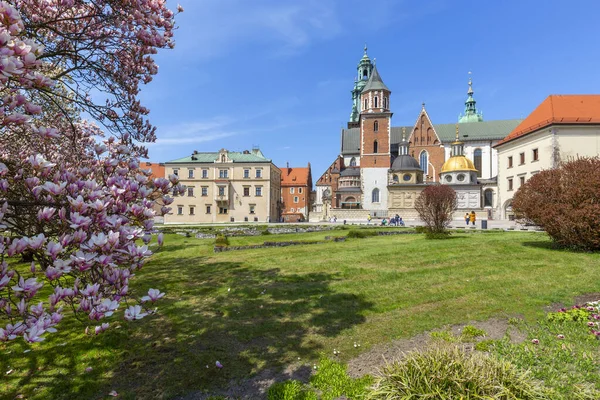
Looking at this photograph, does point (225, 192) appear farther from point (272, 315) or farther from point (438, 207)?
point (272, 315)

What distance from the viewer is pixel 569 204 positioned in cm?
1146

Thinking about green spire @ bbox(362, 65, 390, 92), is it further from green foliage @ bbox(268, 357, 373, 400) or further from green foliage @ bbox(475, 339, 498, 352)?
green foliage @ bbox(268, 357, 373, 400)

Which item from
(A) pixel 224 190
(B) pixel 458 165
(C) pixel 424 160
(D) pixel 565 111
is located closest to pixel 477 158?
(C) pixel 424 160

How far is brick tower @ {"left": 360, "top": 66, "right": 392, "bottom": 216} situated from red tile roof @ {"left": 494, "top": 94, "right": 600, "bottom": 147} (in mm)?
23241

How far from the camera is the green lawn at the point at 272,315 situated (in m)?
4.11

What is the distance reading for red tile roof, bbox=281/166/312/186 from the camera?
73000 mm

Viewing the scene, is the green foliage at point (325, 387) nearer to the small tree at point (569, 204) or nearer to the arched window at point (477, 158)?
the small tree at point (569, 204)

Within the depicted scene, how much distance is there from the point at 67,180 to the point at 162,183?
0.78 meters

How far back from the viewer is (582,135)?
32531 millimetres

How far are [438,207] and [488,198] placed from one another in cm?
4322

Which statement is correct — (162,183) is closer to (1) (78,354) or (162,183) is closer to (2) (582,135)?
(1) (78,354)

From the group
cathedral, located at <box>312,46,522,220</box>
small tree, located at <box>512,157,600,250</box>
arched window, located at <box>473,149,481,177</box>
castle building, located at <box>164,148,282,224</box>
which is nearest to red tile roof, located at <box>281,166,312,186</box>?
cathedral, located at <box>312,46,522,220</box>

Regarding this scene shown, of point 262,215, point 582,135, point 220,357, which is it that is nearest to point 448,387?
point 220,357

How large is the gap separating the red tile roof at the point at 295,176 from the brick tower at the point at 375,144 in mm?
18037
